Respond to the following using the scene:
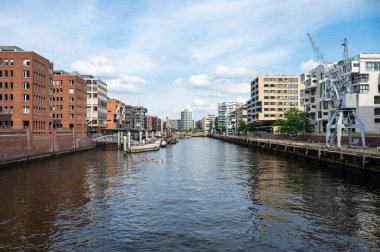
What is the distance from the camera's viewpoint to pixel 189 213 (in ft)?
102

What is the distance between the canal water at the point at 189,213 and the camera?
23.6m

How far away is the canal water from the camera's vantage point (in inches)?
928

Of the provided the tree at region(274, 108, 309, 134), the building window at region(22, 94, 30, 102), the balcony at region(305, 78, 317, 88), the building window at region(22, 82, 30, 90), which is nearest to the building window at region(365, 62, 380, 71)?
the balcony at region(305, 78, 317, 88)

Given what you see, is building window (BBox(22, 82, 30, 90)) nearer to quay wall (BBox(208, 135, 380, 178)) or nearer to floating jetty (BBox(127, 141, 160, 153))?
floating jetty (BBox(127, 141, 160, 153))

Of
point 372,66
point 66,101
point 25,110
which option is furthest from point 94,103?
point 372,66

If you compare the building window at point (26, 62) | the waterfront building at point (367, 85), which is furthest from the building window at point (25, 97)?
the waterfront building at point (367, 85)

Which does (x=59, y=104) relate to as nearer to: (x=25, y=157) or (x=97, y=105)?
(x=97, y=105)

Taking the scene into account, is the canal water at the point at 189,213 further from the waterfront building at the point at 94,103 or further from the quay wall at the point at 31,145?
the waterfront building at the point at 94,103

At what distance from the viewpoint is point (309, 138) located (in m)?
120

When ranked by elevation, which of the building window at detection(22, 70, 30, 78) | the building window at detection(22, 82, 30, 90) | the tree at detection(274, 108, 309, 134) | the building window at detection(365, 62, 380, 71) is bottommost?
the tree at detection(274, 108, 309, 134)

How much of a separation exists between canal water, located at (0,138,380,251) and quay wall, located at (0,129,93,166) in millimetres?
17693

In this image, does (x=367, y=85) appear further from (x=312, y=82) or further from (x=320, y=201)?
(x=320, y=201)

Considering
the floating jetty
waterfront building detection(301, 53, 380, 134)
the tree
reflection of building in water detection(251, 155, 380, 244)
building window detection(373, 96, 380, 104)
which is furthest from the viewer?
the tree

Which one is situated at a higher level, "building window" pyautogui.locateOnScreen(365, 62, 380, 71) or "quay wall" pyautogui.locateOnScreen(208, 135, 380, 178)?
"building window" pyautogui.locateOnScreen(365, 62, 380, 71)
